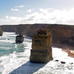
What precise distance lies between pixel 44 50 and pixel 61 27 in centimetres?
2789

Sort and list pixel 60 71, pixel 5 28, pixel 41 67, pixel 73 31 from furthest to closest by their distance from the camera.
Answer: pixel 5 28 → pixel 73 31 → pixel 41 67 → pixel 60 71

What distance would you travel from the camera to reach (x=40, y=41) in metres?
15.2

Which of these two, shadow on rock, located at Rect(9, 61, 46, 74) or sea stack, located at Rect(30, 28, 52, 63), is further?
sea stack, located at Rect(30, 28, 52, 63)

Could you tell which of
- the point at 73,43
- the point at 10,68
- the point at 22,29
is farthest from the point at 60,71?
the point at 22,29

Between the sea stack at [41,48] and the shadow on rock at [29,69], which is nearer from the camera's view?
the shadow on rock at [29,69]

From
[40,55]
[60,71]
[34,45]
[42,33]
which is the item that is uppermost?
[42,33]

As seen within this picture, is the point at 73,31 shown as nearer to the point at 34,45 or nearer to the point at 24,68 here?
the point at 34,45

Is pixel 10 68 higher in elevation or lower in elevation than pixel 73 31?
lower

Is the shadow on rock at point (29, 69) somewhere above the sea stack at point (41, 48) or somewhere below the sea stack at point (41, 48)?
below

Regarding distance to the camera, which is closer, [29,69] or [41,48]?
[29,69]

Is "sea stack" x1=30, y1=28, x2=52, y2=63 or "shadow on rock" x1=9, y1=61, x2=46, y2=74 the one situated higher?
"sea stack" x1=30, y1=28, x2=52, y2=63

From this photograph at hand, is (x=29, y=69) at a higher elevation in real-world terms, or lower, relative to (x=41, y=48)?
lower

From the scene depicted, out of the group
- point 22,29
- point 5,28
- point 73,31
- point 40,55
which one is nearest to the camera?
point 40,55

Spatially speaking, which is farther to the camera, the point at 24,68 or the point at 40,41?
the point at 40,41
